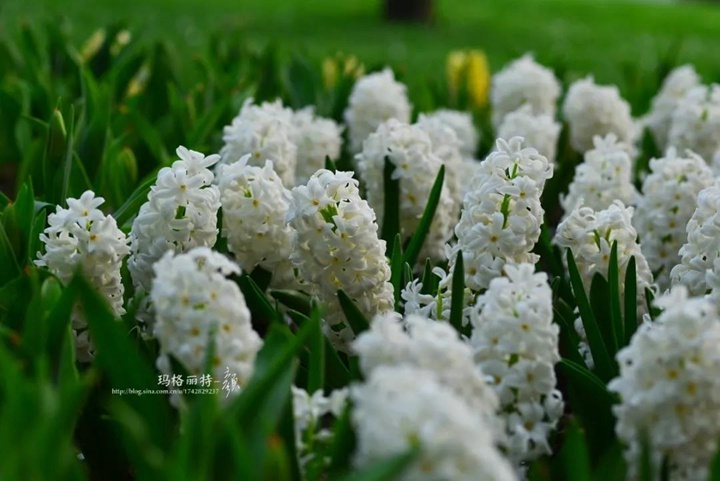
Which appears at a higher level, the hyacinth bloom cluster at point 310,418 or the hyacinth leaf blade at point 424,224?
the hyacinth leaf blade at point 424,224

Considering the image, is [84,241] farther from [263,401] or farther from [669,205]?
[669,205]

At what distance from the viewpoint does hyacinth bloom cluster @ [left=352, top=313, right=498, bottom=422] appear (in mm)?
1591

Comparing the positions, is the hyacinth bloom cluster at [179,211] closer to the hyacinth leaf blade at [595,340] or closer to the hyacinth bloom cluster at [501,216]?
the hyacinth bloom cluster at [501,216]

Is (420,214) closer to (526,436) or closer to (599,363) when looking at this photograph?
(599,363)

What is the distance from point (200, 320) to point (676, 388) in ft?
2.24

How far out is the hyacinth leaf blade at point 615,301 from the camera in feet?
7.47

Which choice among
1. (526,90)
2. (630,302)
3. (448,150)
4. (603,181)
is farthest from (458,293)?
(526,90)

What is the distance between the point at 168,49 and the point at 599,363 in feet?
9.76

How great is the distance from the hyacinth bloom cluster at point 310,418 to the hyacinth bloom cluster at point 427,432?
349 mm

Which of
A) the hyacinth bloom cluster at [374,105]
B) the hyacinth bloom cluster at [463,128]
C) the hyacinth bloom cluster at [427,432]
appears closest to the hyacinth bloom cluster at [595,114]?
the hyacinth bloom cluster at [463,128]

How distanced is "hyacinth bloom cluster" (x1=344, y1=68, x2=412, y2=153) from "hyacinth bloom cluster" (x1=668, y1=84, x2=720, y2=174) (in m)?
0.87

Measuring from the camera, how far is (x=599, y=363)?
223 cm

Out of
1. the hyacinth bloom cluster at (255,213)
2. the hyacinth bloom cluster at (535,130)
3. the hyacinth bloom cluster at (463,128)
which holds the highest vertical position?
the hyacinth bloom cluster at (463,128)

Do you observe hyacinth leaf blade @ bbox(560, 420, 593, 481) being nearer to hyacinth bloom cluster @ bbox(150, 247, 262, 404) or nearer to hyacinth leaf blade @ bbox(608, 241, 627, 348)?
hyacinth bloom cluster @ bbox(150, 247, 262, 404)
